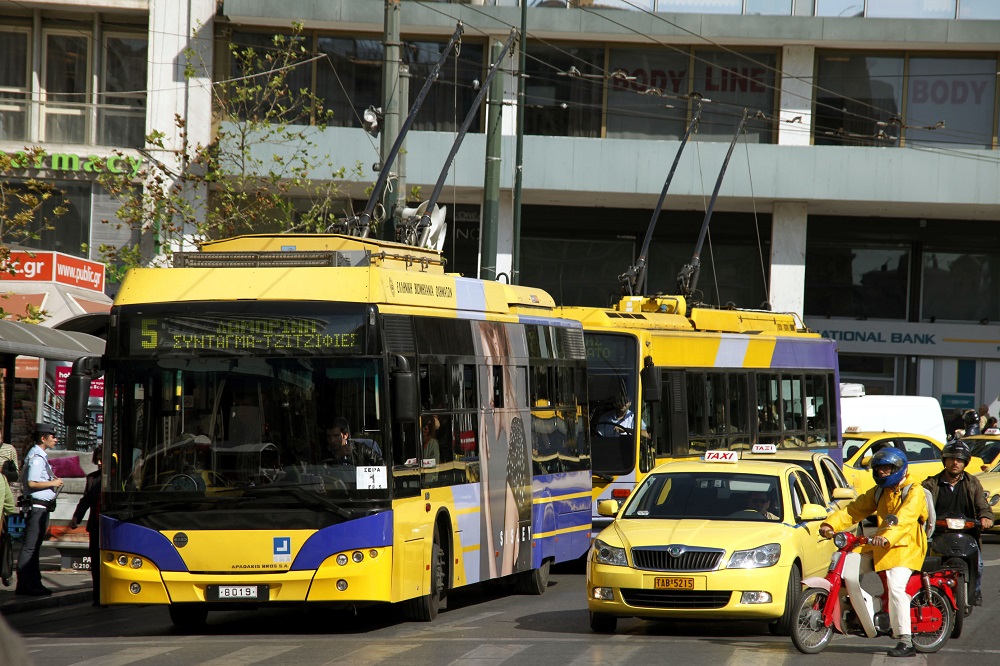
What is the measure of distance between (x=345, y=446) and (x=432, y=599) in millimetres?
1870

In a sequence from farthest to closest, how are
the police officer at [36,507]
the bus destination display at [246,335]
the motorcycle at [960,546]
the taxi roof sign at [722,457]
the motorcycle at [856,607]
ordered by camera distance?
1. the police officer at [36,507]
2. the taxi roof sign at [722,457]
3. the motorcycle at [960,546]
4. the bus destination display at [246,335]
5. the motorcycle at [856,607]


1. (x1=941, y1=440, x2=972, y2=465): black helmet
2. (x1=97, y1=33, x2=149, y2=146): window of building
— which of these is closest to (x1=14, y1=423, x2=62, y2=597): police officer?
(x1=941, y1=440, x2=972, y2=465): black helmet

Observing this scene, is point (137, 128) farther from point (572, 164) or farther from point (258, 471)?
point (258, 471)

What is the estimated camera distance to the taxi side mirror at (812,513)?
37.8ft

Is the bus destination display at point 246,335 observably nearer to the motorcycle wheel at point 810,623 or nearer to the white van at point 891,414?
the motorcycle wheel at point 810,623

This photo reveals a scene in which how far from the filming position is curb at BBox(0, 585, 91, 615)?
14.5 m

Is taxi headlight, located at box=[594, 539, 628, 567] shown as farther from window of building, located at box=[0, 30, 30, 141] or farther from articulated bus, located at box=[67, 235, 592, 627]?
window of building, located at box=[0, 30, 30, 141]

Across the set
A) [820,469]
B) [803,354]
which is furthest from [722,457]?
[803,354]

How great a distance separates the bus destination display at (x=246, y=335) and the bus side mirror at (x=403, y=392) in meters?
0.38

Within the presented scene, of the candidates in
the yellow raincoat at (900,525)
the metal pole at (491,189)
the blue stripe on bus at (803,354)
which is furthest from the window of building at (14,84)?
the yellow raincoat at (900,525)

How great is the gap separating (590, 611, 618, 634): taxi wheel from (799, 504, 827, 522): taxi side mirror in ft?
5.58

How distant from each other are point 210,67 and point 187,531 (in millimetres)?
24922

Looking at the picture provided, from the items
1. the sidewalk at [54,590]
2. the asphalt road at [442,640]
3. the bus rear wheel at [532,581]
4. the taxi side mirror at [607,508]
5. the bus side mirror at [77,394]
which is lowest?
the sidewalk at [54,590]

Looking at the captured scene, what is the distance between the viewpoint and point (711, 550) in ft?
36.6
